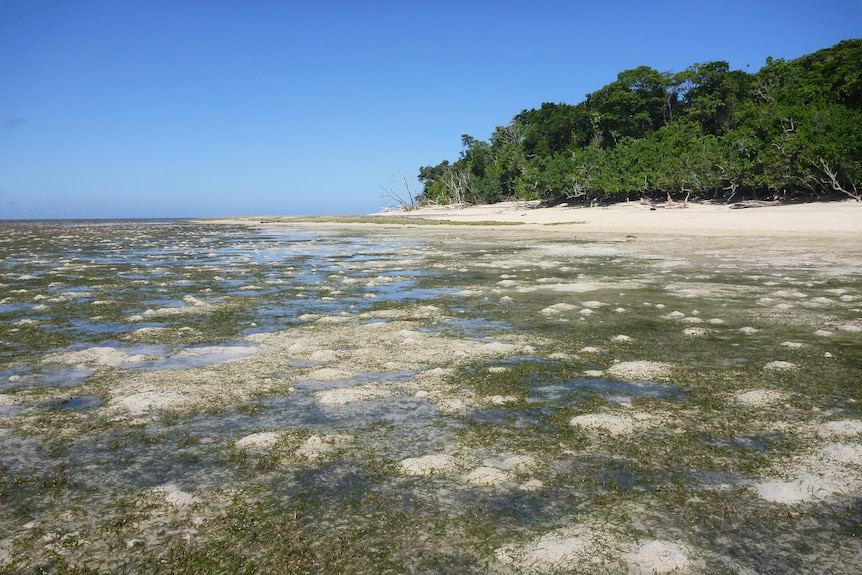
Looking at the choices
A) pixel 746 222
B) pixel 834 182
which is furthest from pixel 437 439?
pixel 834 182

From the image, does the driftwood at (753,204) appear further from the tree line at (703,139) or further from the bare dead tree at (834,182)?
the bare dead tree at (834,182)

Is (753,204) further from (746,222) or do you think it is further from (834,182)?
(746,222)

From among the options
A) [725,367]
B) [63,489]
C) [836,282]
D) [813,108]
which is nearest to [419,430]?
[63,489]

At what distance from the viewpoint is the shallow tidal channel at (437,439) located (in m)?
3.45

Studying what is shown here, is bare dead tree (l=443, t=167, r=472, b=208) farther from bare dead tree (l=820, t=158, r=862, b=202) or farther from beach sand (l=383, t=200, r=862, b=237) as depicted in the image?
bare dead tree (l=820, t=158, r=862, b=202)

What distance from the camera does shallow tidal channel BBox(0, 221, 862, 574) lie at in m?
3.45

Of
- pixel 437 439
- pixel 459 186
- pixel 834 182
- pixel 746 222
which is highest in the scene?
pixel 459 186

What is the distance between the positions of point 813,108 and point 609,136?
41578mm

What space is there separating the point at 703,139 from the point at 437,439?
61.5 m

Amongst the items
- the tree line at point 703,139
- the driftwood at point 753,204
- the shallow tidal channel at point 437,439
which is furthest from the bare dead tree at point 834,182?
the shallow tidal channel at point 437,439

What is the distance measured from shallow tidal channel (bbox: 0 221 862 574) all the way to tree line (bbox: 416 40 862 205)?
117 ft

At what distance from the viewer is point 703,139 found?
2259 inches

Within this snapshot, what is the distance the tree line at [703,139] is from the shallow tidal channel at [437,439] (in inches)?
1407

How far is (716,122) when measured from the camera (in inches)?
2906
